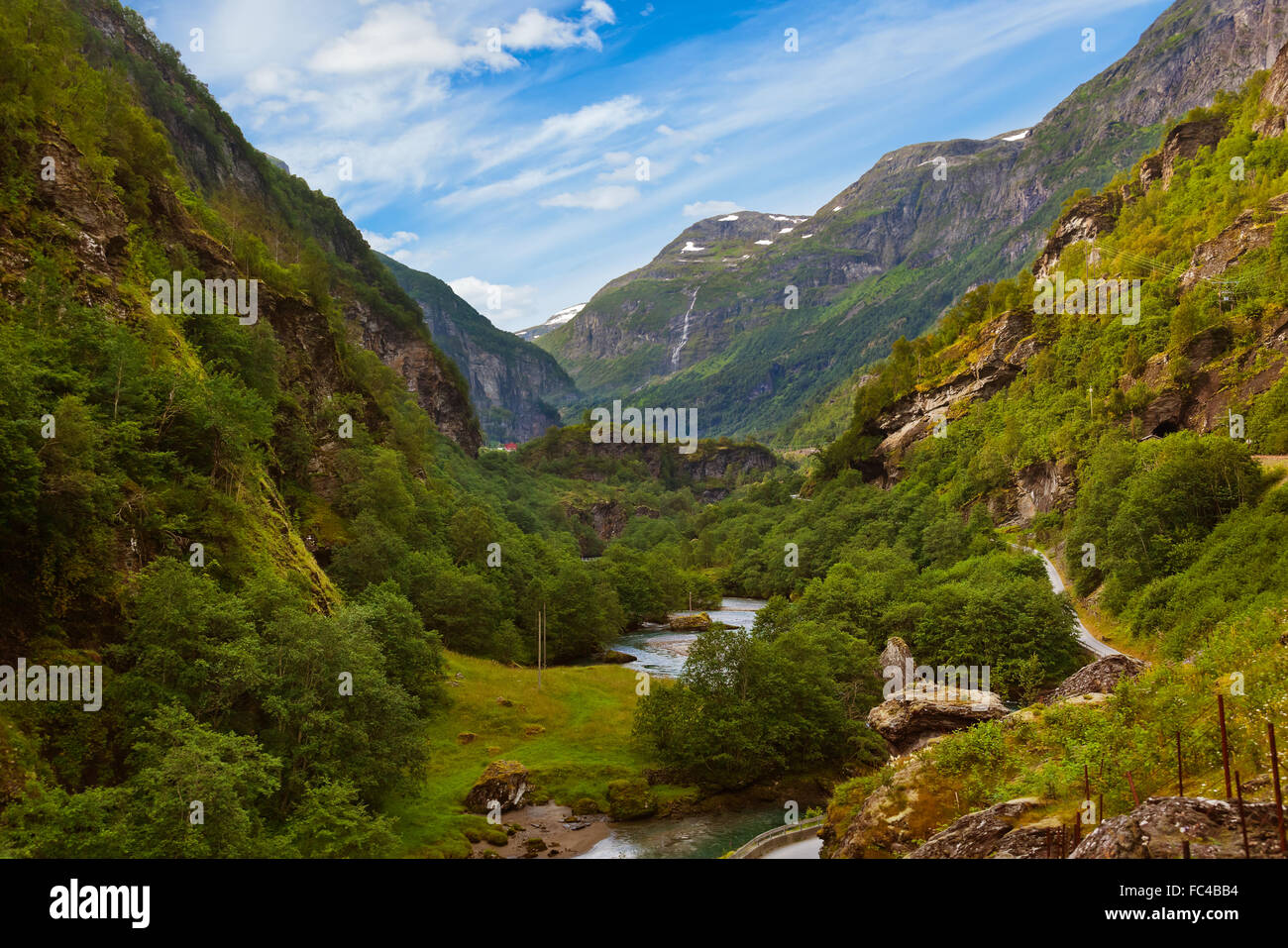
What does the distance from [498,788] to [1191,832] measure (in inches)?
1618

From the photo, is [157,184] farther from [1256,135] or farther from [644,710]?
[1256,135]

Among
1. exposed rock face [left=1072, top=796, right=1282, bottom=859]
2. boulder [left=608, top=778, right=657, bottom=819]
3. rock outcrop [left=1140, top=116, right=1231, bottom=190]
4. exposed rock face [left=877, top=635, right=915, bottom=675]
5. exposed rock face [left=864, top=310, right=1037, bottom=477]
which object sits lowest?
boulder [left=608, top=778, right=657, bottom=819]

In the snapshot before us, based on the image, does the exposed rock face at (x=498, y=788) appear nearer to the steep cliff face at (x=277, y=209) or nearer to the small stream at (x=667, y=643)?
the small stream at (x=667, y=643)

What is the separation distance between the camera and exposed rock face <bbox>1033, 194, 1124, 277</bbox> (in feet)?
372

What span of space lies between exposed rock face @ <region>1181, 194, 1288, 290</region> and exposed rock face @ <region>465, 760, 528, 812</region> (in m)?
80.3

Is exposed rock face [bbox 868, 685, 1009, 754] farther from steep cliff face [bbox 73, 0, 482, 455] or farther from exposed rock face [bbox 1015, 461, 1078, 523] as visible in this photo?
steep cliff face [bbox 73, 0, 482, 455]

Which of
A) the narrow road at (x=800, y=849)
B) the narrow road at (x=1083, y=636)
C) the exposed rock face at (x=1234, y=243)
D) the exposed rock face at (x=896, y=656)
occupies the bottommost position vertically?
the exposed rock face at (x=896, y=656)

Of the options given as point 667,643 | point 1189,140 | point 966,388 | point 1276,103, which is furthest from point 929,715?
point 1189,140

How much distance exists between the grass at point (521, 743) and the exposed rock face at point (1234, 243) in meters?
72.7

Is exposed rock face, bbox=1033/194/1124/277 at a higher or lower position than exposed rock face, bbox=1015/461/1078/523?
higher

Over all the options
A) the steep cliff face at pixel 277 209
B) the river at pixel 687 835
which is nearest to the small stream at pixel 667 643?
the river at pixel 687 835

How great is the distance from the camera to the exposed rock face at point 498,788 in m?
44.4

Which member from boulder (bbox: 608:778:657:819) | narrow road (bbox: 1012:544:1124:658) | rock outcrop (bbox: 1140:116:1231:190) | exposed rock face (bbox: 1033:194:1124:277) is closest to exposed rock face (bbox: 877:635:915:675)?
narrow road (bbox: 1012:544:1124:658)

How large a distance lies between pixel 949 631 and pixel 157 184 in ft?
250
